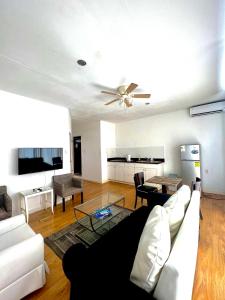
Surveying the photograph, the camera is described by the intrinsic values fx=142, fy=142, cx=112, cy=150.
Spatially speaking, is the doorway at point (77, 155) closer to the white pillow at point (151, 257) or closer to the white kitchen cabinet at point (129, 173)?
the white kitchen cabinet at point (129, 173)

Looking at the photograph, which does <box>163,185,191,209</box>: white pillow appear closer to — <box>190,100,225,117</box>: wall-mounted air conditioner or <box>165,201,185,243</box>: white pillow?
<box>165,201,185,243</box>: white pillow

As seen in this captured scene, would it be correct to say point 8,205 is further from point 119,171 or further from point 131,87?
point 119,171

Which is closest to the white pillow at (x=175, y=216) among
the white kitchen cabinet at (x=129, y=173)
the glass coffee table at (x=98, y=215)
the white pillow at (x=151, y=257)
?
the white pillow at (x=151, y=257)

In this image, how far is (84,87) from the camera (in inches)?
105

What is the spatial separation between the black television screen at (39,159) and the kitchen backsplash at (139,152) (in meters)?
2.70

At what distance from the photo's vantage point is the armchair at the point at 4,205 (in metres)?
2.24

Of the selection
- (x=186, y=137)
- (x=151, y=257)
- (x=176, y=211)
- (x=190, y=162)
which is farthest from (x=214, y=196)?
(x=151, y=257)

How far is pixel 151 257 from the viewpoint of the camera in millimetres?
918

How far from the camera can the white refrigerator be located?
13.0 feet

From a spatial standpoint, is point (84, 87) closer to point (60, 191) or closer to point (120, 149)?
point (60, 191)

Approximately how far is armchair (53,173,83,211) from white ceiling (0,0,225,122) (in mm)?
2049

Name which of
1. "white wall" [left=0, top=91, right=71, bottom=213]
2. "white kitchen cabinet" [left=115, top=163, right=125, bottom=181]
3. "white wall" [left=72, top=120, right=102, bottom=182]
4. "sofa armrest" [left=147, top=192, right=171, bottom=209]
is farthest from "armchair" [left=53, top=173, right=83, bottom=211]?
"white kitchen cabinet" [left=115, top=163, right=125, bottom=181]

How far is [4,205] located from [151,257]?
2617 mm

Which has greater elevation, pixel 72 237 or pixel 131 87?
pixel 131 87
